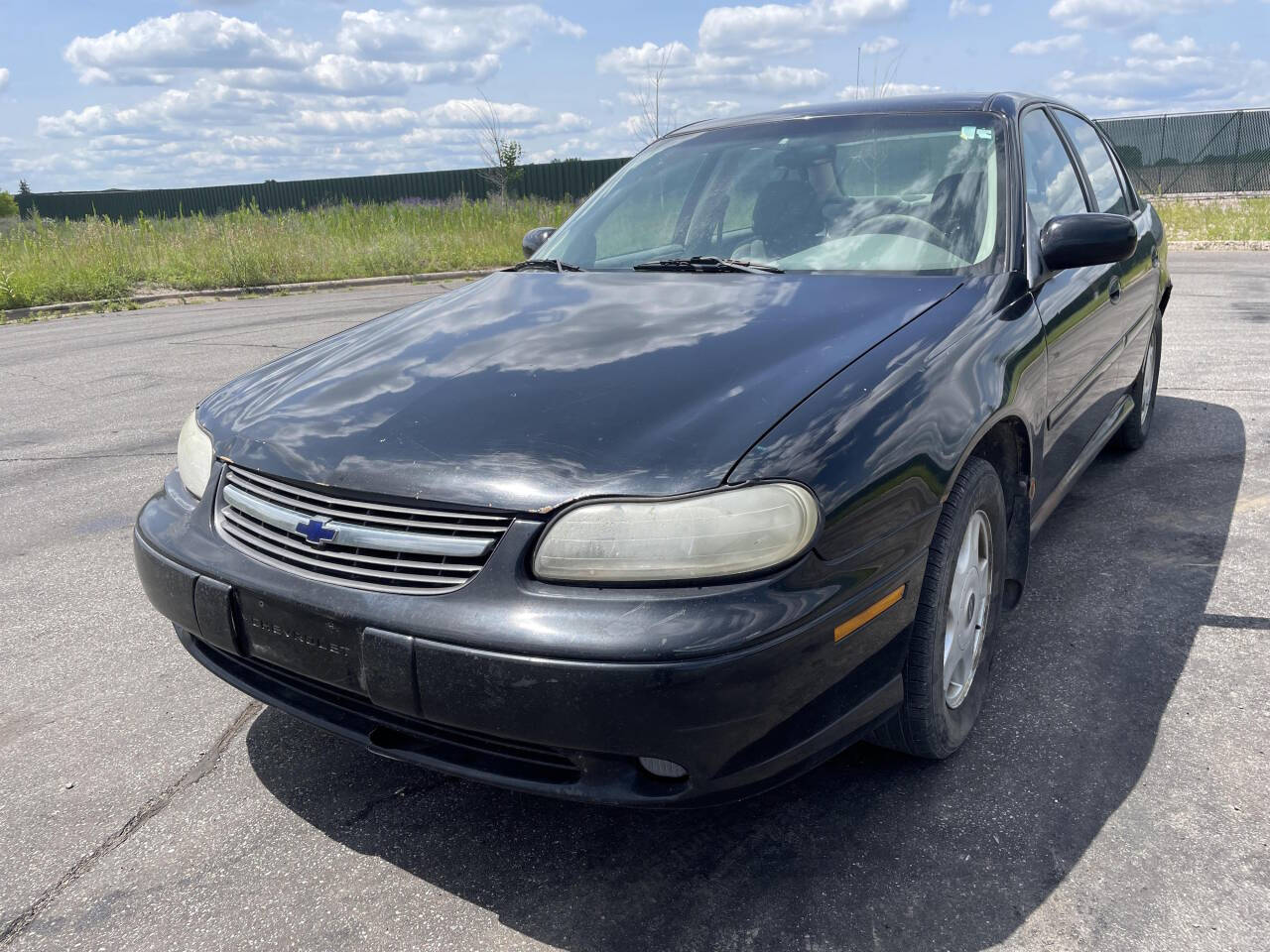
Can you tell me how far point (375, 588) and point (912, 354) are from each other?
127 centimetres

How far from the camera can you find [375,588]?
1921 mm

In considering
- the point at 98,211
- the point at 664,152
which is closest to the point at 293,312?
the point at 664,152

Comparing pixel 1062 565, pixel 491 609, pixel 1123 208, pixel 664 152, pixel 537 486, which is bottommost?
pixel 1062 565

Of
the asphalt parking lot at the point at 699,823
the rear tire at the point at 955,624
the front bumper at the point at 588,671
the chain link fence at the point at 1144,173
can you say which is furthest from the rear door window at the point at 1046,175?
the chain link fence at the point at 1144,173

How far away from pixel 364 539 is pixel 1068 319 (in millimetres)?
2258

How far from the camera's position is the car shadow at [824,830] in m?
1.96

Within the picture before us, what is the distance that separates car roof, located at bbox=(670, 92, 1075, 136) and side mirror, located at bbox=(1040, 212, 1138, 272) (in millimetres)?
627

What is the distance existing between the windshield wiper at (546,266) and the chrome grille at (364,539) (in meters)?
1.50

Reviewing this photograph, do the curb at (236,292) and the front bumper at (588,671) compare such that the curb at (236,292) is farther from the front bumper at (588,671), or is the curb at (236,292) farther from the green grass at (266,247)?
the front bumper at (588,671)

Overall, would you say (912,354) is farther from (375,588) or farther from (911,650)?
(375,588)

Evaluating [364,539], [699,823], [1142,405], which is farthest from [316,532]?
[1142,405]

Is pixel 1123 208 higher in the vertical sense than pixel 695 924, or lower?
higher

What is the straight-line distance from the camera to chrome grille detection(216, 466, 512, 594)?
1895 millimetres

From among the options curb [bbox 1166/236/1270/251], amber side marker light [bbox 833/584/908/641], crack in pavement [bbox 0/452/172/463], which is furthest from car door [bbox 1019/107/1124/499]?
curb [bbox 1166/236/1270/251]
